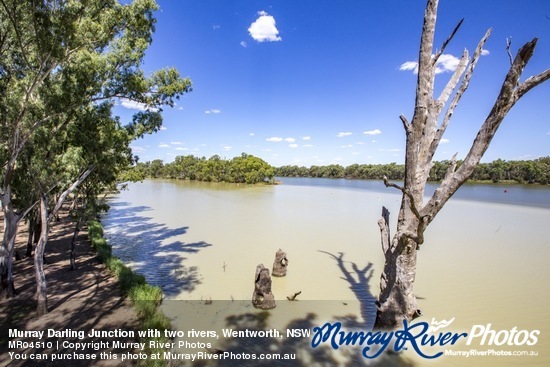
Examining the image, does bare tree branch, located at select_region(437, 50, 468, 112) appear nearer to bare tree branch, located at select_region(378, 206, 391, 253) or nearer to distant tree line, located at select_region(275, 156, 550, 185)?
bare tree branch, located at select_region(378, 206, 391, 253)

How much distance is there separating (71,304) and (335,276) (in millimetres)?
9893

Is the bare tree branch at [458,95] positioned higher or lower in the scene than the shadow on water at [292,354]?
higher

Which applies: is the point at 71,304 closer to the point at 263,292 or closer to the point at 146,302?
the point at 146,302

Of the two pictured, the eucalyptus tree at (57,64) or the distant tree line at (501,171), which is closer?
the eucalyptus tree at (57,64)

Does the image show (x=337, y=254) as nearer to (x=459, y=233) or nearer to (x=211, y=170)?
(x=459, y=233)

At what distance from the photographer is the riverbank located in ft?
25.3

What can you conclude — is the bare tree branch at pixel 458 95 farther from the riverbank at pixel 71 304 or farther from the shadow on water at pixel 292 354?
the riverbank at pixel 71 304

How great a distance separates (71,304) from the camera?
9.24m

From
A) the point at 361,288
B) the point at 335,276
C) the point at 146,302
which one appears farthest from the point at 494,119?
the point at 335,276

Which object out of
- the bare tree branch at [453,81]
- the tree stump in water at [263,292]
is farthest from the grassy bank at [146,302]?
the bare tree branch at [453,81]

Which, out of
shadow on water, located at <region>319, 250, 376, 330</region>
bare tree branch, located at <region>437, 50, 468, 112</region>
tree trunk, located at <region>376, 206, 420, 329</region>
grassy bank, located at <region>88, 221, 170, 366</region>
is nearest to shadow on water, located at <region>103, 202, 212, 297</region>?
grassy bank, located at <region>88, 221, 170, 366</region>

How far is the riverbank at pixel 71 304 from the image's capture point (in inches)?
304

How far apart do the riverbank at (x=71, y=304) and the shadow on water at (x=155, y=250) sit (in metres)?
1.80

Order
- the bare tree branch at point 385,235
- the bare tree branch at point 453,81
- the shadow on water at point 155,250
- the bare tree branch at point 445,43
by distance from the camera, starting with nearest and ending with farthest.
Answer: the bare tree branch at point 445,43 → the bare tree branch at point 453,81 → the bare tree branch at point 385,235 → the shadow on water at point 155,250
